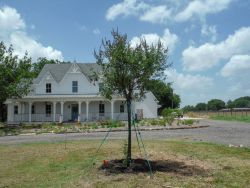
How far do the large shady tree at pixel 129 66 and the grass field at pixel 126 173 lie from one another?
1.65 meters

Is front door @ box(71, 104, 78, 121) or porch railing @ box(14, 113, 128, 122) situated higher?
front door @ box(71, 104, 78, 121)

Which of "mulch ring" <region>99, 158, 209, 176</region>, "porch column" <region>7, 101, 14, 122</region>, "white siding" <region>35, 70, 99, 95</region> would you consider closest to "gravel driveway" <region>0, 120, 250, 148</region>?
"mulch ring" <region>99, 158, 209, 176</region>

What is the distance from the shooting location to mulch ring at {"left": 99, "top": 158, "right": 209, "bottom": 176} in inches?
446

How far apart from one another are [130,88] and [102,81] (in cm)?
100

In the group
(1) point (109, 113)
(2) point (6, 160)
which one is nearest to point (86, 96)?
(1) point (109, 113)

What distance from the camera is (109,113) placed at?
4919cm

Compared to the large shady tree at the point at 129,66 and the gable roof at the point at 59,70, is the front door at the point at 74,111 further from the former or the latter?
the large shady tree at the point at 129,66

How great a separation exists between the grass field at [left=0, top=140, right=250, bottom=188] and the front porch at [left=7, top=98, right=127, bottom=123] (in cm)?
3095

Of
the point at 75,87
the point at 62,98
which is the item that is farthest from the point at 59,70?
the point at 62,98

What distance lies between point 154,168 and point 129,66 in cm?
320

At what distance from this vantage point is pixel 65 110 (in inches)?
1966

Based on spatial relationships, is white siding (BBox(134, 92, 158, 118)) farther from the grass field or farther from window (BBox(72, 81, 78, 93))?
the grass field

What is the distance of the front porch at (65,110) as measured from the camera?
4816cm

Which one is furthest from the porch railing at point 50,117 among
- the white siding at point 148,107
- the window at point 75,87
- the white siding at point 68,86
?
the white siding at point 148,107
